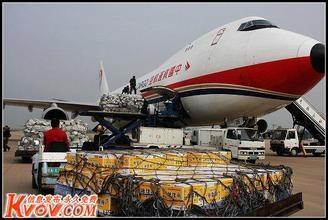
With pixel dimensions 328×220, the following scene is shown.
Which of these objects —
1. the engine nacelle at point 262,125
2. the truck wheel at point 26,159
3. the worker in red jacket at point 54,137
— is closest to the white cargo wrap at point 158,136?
the truck wheel at point 26,159

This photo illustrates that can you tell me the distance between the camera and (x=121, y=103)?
16266 millimetres

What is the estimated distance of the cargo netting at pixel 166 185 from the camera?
4887 mm

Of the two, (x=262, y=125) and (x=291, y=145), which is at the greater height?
(x=262, y=125)

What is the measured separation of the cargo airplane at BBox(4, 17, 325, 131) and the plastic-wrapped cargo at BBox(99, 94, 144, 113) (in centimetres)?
142

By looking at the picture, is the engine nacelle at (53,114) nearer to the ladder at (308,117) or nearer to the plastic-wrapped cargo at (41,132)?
the plastic-wrapped cargo at (41,132)

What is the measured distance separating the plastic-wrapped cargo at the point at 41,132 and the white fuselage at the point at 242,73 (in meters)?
5.14

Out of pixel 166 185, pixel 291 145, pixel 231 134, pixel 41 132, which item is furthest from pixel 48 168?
pixel 291 145

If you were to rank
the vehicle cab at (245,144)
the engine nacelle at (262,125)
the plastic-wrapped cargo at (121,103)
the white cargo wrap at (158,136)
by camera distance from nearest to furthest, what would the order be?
1. the white cargo wrap at (158,136)
2. the vehicle cab at (245,144)
3. the plastic-wrapped cargo at (121,103)
4. the engine nacelle at (262,125)

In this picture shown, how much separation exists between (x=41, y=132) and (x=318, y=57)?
37.1 feet

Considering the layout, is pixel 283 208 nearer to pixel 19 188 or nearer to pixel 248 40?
pixel 19 188

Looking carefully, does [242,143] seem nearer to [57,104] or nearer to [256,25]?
[256,25]

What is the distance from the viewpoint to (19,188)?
886 centimetres

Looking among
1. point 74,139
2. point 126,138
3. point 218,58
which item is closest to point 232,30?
point 218,58

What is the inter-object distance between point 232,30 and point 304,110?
1152 centimetres
